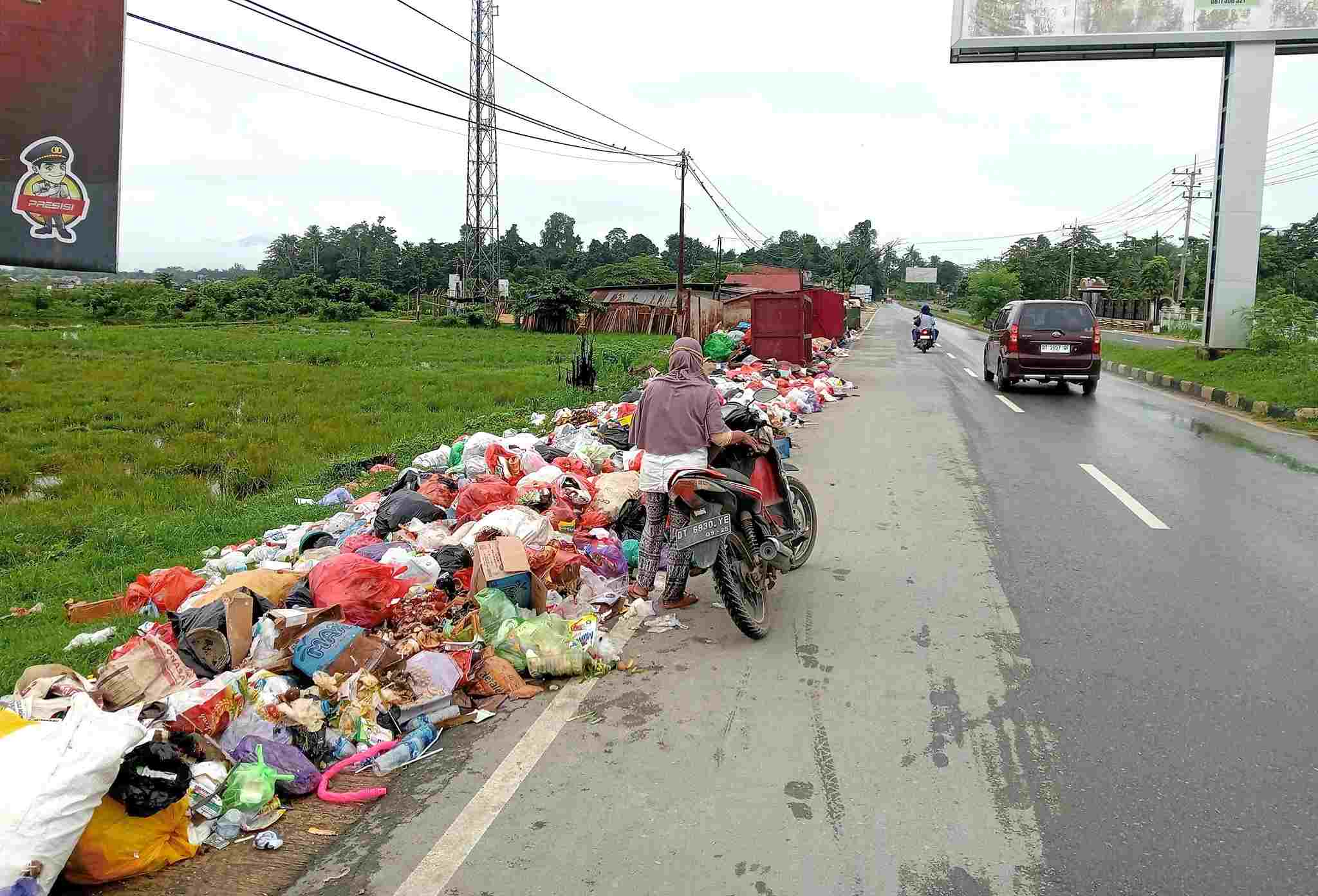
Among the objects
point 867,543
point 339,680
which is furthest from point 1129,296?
point 339,680

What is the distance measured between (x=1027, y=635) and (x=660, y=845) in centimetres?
278

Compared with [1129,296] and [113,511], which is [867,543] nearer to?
[113,511]

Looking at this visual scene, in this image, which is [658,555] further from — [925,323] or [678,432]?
[925,323]

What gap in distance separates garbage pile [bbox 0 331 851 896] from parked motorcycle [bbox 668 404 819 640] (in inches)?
22.6

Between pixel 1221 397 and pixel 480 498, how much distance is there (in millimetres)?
14661

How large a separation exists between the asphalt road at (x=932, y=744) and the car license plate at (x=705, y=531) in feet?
1.96

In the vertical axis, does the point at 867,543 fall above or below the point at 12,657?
above

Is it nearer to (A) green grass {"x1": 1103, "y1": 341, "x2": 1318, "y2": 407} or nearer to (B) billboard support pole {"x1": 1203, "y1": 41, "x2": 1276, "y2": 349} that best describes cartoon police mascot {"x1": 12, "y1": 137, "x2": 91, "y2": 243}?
(A) green grass {"x1": 1103, "y1": 341, "x2": 1318, "y2": 407}

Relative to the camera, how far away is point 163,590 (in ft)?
20.6

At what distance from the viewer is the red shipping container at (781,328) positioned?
70.7 feet

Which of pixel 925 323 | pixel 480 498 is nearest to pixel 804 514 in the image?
pixel 480 498

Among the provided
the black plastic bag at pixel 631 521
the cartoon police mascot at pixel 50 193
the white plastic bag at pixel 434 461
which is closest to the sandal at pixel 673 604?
the black plastic bag at pixel 631 521

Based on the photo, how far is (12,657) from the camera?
5309 mm

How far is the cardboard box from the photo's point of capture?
5.63 metres
